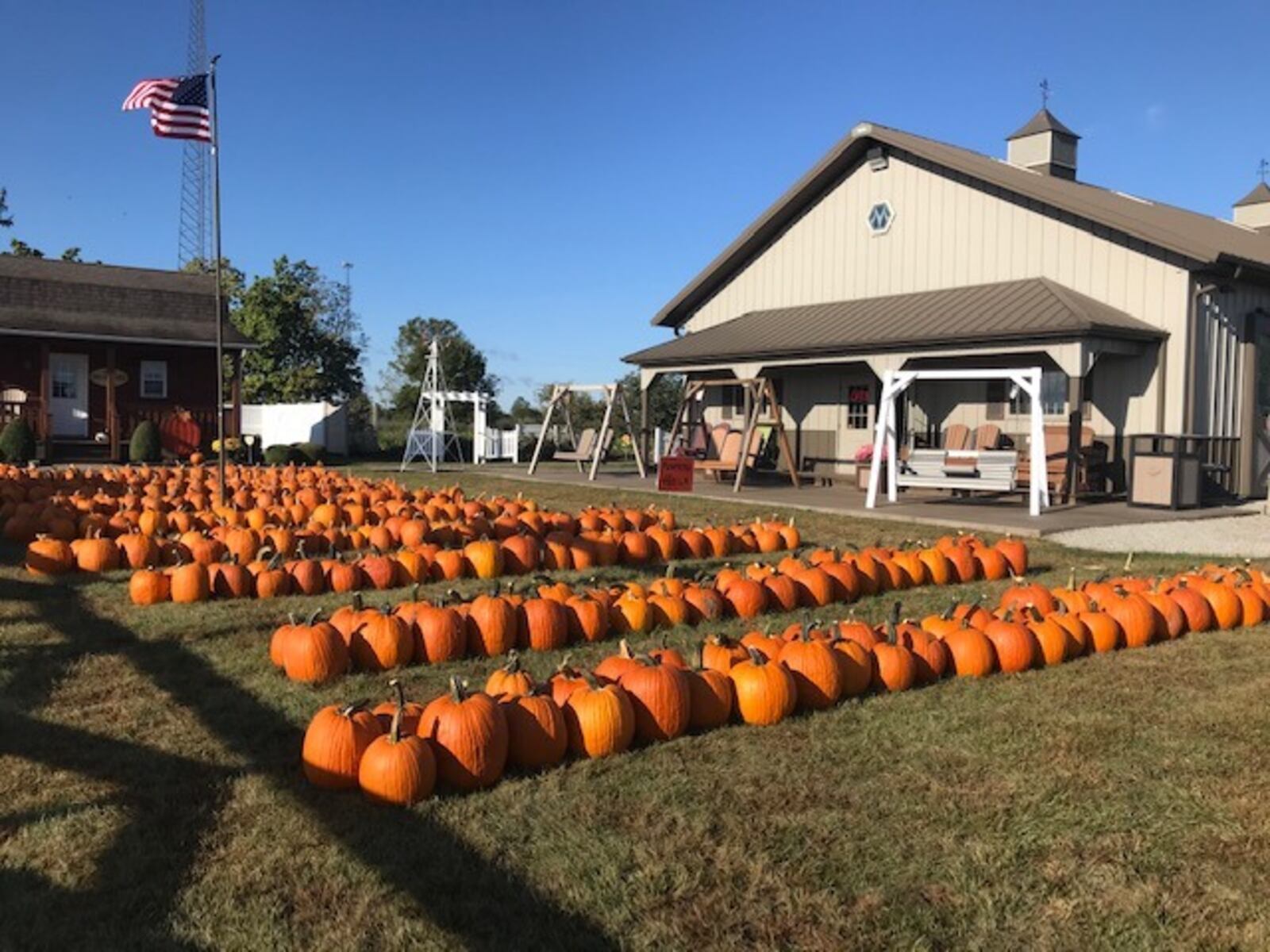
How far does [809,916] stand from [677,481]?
12.8 metres

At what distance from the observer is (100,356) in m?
24.7

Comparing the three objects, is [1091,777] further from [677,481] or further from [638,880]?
[677,481]

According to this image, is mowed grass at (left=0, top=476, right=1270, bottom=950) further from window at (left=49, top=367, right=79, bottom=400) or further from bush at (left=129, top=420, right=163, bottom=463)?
window at (left=49, top=367, right=79, bottom=400)

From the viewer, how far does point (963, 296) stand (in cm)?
1688

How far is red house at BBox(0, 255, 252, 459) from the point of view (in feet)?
74.6

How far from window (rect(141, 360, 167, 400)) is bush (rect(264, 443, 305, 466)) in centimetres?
346

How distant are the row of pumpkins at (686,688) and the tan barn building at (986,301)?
883cm

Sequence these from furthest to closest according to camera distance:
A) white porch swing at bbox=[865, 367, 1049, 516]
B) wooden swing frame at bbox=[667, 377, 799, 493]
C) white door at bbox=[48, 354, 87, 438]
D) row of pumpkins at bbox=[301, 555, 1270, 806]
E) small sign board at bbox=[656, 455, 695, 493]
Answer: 1. white door at bbox=[48, 354, 87, 438]
2. wooden swing frame at bbox=[667, 377, 799, 493]
3. small sign board at bbox=[656, 455, 695, 493]
4. white porch swing at bbox=[865, 367, 1049, 516]
5. row of pumpkins at bbox=[301, 555, 1270, 806]

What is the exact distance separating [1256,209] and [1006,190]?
10679 millimetres

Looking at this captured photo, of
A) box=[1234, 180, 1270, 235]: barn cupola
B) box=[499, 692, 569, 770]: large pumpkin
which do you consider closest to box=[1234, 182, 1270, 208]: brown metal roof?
box=[1234, 180, 1270, 235]: barn cupola

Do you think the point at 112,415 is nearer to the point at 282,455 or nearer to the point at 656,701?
the point at 282,455

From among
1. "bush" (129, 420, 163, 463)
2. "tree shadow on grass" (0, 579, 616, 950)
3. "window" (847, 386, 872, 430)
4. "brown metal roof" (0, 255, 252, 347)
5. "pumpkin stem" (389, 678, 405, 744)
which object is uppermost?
"brown metal roof" (0, 255, 252, 347)

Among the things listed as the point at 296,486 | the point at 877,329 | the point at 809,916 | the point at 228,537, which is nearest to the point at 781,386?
the point at 877,329

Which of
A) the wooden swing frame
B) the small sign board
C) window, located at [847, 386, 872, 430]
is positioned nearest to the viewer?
the small sign board
